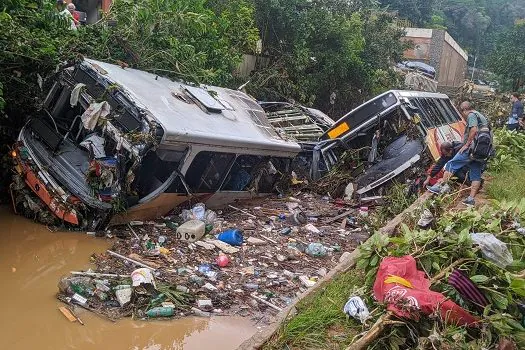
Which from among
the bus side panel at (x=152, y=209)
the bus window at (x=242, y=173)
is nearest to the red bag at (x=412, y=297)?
the bus side panel at (x=152, y=209)

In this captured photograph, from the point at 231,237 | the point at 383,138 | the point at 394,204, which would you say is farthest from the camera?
the point at 383,138

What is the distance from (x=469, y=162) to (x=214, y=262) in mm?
3730

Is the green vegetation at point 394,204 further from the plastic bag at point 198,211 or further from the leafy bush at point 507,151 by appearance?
the leafy bush at point 507,151

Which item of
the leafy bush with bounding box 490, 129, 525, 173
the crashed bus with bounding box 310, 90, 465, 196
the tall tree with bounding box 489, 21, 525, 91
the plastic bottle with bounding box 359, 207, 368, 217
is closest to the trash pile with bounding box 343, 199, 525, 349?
the plastic bottle with bounding box 359, 207, 368, 217

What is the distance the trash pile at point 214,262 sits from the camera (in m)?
4.62

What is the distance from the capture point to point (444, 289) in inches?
146

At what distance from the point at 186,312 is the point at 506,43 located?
76.5ft

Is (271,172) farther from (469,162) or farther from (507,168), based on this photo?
(507,168)

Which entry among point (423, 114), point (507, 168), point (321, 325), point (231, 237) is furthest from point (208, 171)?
point (507, 168)

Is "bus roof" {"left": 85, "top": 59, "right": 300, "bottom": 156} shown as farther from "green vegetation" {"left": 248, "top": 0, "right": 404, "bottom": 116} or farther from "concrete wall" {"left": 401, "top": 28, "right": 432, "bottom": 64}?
"concrete wall" {"left": 401, "top": 28, "right": 432, "bottom": 64}

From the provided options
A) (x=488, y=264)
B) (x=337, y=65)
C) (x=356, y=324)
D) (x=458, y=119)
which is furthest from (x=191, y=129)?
(x=337, y=65)

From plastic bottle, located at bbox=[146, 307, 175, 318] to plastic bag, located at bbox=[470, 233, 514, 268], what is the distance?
8.49ft

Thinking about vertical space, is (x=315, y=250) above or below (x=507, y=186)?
below

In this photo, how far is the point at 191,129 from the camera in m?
5.89
